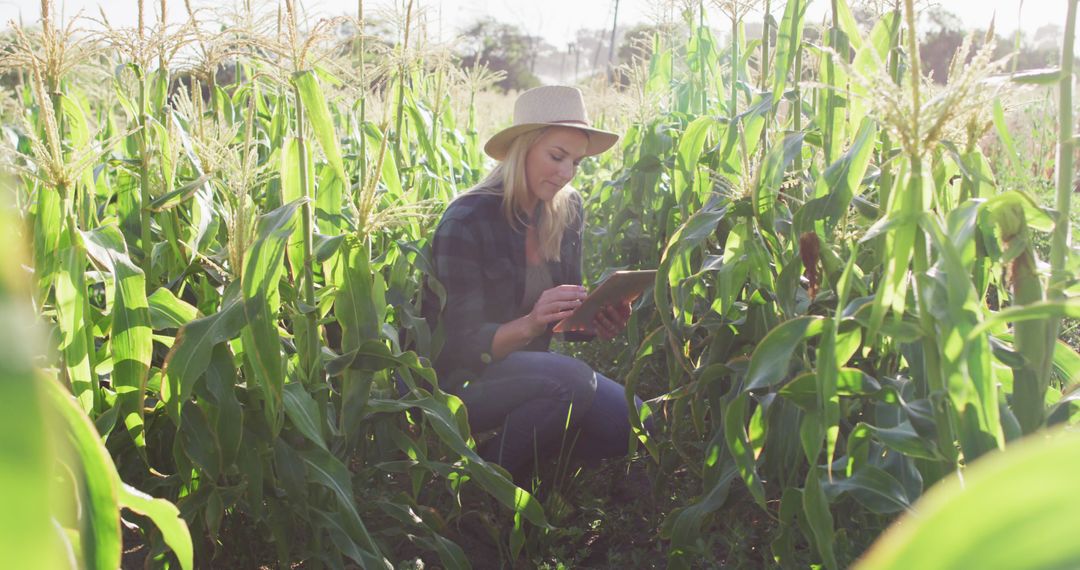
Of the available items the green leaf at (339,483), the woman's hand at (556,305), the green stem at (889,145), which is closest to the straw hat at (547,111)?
the woman's hand at (556,305)

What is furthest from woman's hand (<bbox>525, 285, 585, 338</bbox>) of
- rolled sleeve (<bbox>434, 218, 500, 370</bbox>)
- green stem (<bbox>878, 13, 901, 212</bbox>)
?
green stem (<bbox>878, 13, 901, 212</bbox>)

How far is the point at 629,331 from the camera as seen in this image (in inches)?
126

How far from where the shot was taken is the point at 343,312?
2.32 meters

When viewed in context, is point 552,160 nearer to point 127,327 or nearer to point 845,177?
point 845,177

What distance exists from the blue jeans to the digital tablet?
0.20 m

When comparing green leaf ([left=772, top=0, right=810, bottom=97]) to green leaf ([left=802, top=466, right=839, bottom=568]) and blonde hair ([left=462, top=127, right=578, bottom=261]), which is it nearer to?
blonde hair ([left=462, top=127, right=578, bottom=261])

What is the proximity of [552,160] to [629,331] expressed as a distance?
0.67m

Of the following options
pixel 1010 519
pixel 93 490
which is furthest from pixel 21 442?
pixel 93 490

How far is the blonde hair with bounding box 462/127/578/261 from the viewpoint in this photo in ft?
10.8

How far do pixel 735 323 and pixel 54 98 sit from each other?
193cm

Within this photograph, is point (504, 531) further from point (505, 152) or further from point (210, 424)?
point (505, 152)

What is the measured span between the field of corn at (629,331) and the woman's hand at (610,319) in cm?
8

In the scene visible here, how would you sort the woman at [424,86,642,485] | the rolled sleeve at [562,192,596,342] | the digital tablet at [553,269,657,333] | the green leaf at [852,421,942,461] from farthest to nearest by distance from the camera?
the rolled sleeve at [562,192,596,342] < the woman at [424,86,642,485] < the digital tablet at [553,269,657,333] < the green leaf at [852,421,942,461]

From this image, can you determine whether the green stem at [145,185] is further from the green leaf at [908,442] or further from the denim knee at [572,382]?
the green leaf at [908,442]
